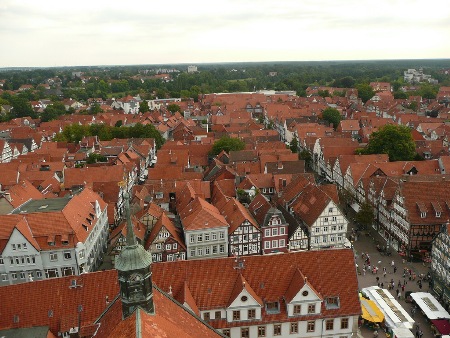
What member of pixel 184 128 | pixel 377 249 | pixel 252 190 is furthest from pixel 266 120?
pixel 377 249

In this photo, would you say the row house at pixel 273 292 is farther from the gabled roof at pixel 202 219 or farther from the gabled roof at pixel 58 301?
the gabled roof at pixel 202 219

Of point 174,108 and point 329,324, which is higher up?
point 174,108

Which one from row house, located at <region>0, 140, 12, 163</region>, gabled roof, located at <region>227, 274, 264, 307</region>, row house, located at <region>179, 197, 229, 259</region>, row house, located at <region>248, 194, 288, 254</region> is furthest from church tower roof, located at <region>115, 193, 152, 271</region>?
row house, located at <region>0, 140, 12, 163</region>

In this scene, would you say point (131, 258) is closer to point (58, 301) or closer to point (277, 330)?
point (58, 301)

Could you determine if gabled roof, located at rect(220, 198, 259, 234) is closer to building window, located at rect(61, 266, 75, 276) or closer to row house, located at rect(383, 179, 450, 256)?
building window, located at rect(61, 266, 75, 276)

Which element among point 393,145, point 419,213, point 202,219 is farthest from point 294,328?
point 393,145
